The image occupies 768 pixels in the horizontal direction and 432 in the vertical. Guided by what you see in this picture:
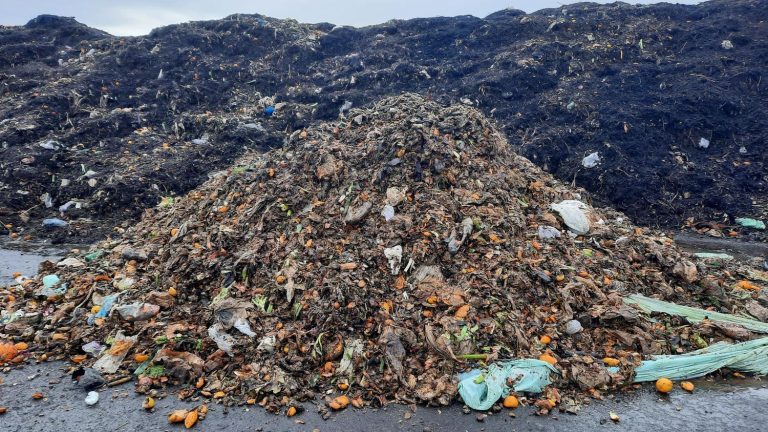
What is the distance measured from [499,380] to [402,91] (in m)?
9.95

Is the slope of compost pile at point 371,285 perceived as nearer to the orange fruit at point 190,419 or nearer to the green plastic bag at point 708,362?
the green plastic bag at point 708,362

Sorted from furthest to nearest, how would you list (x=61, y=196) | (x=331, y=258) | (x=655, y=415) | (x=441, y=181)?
(x=61, y=196) < (x=441, y=181) < (x=331, y=258) < (x=655, y=415)

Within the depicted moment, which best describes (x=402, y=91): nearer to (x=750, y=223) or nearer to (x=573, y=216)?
(x=750, y=223)

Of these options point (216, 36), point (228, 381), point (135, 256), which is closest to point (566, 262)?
point (228, 381)

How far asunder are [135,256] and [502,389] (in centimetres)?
376

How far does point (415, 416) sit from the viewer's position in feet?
9.68

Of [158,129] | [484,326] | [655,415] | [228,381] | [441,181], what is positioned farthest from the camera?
[158,129]

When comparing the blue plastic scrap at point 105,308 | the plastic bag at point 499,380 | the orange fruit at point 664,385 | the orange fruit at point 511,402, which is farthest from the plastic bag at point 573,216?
the blue plastic scrap at point 105,308

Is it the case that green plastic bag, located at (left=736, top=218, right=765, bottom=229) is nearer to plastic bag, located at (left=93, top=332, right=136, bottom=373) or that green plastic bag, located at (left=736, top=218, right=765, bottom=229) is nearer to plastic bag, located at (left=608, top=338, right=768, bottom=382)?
plastic bag, located at (left=608, top=338, right=768, bottom=382)

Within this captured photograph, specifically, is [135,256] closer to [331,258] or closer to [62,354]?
[62,354]

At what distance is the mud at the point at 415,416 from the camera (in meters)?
2.87

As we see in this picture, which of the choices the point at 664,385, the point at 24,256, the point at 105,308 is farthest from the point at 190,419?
the point at 24,256

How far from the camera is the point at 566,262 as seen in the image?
402 centimetres

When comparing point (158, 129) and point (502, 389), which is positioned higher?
point (158, 129)
